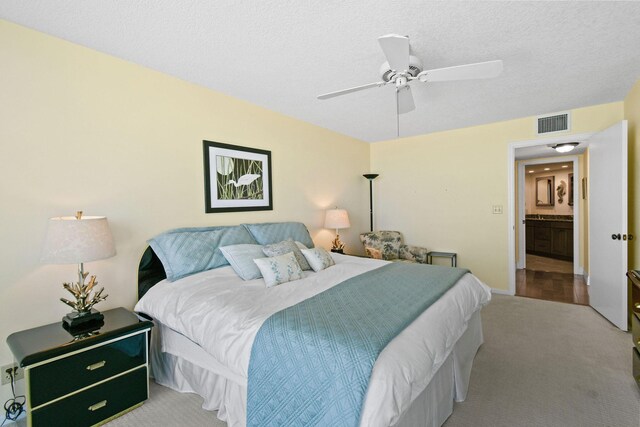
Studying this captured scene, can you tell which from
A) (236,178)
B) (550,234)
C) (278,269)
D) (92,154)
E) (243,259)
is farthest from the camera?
(550,234)

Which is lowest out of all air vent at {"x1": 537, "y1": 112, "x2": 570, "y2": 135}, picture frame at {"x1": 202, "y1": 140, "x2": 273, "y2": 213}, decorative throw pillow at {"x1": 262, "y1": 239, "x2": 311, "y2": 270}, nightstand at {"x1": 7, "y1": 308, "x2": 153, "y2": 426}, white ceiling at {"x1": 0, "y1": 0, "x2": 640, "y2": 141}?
nightstand at {"x1": 7, "y1": 308, "x2": 153, "y2": 426}

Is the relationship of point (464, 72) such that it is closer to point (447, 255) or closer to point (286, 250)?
point (286, 250)

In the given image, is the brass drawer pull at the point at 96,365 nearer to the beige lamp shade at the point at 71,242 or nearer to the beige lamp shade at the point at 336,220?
the beige lamp shade at the point at 71,242

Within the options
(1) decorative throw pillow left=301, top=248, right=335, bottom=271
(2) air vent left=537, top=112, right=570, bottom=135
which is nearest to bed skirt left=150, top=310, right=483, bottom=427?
(1) decorative throw pillow left=301, top=248, right=335, bottom=271

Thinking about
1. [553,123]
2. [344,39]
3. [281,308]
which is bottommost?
[281,308]

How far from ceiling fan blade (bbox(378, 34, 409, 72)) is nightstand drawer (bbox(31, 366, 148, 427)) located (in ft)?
8.30

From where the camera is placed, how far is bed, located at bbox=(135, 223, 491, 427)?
4.22 feet

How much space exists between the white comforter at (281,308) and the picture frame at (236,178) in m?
0.82

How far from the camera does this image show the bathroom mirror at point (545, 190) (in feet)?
24.2

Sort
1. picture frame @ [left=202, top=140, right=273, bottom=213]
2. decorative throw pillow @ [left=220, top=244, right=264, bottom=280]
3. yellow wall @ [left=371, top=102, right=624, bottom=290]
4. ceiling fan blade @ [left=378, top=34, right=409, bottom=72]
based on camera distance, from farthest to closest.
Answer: yellow wall @ [left=371, top=102, right=624, bottom=290] < picture frame @ [left=202, top=140, right=273, bottom=213] < decorative throw pillow @ [left=220, top=244, right=264, bottom=280] < ceiling fan blade @ [left=378, top=34, right=409, bottom=72]

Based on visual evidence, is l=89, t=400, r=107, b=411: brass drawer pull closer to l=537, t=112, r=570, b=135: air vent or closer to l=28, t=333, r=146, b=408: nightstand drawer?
l=28, t=333, r=146, b=408: nightstand drawer

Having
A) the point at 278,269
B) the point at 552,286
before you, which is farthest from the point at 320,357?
the point at 552,286

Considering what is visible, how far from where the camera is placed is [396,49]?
1.69 m

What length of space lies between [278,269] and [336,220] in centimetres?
191
